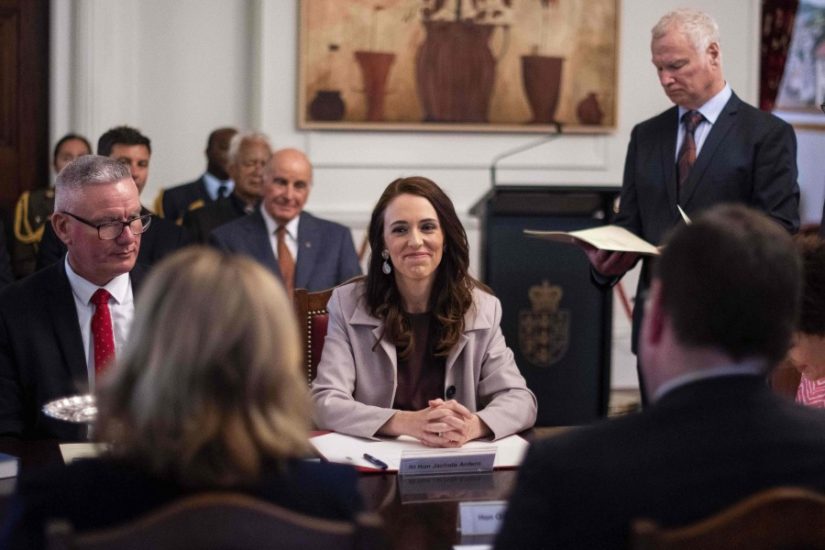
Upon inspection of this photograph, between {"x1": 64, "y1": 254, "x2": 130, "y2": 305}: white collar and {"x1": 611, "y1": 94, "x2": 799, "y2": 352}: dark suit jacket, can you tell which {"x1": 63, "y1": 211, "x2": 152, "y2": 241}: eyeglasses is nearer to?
{"x1": 64, "y1": 254, "x2": 130, "y2": 305}: white collar

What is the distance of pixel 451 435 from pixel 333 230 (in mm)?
2880

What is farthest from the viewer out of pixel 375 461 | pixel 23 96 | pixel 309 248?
pixel 23 96

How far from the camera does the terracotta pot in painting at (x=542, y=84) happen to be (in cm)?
852

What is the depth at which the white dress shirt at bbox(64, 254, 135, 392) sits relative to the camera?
3.45 meters

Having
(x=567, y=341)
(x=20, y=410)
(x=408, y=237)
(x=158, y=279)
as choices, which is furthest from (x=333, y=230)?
(x=158, y=279)

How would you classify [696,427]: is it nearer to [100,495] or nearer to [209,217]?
[100,495]

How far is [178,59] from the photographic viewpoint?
8320mm

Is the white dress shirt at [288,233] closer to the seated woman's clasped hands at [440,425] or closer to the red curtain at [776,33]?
the seated woman's clasped hands at [440,425]

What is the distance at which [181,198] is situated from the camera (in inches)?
291

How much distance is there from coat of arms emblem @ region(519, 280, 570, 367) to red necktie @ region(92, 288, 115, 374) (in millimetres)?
3744

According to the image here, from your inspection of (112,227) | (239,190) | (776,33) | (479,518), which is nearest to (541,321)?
(239,190)

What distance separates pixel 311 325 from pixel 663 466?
2.23 meters

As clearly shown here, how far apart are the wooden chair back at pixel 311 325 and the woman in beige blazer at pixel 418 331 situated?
0.50 ft

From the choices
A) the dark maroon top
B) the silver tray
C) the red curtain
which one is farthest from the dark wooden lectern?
the silver tray
